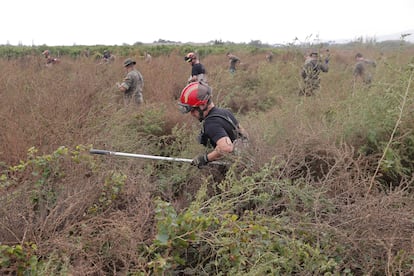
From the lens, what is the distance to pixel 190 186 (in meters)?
3.43

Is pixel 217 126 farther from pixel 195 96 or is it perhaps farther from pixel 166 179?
pixel 166 179

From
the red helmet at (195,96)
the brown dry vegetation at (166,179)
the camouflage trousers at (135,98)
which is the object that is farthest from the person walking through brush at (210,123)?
the camouflage trousers at (135,98)

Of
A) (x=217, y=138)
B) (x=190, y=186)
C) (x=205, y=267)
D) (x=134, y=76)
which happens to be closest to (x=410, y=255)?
(x=205, y=267)

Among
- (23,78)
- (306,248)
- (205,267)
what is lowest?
(205,267)

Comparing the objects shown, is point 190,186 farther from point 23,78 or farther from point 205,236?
point 23,78

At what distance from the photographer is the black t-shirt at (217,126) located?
10.5 ft

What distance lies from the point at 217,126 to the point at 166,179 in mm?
812

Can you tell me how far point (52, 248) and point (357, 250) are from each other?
203cm

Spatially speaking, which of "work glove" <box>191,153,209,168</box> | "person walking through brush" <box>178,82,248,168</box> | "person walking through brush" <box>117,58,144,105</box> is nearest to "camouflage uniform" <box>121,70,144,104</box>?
"person walking through brush" <box>117,58,144,105</box>

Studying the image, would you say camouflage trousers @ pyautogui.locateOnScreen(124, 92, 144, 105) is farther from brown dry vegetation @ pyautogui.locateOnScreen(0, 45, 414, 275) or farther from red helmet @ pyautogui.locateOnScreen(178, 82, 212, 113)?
red helmet @ pyautogui.locateOnScreen(178, 82, 212, 113)

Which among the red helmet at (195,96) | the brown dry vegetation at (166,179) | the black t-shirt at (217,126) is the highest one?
the red helmet at (195,96)

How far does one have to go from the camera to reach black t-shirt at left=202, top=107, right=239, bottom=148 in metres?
3.20

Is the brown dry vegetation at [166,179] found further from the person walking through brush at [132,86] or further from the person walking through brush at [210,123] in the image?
the person walking through brush at [132,86]

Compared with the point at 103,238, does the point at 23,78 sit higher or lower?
higher
